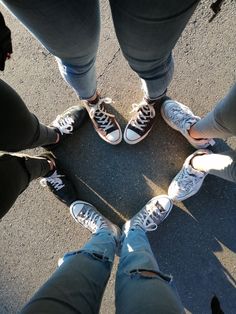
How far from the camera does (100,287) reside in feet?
3.78

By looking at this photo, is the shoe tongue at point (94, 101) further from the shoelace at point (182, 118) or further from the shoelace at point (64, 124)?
the shoelace at point (182, 118)

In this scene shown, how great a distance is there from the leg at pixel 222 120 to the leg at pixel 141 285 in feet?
1.74

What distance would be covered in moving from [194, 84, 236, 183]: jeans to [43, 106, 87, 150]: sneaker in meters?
0.63

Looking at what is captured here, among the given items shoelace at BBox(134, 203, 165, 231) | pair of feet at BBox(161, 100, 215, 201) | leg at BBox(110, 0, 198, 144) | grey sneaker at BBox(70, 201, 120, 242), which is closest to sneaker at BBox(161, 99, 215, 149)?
pair of feet at BBox(161, 100, 215, 201)

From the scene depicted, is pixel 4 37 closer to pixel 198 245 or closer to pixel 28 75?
pixel 28 75

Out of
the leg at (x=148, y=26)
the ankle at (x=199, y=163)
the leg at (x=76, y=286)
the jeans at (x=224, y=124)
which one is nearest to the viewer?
the leg at (x=148, y=26)

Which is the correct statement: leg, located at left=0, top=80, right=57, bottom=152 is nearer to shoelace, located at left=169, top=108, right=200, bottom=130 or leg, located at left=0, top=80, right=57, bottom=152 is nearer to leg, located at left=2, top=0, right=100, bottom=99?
leg, located at left=2, top=0, right=100, bottom=99

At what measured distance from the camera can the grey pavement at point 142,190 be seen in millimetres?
1766

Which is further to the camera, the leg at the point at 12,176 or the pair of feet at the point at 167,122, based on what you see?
the pair of feet at the point at 167,122

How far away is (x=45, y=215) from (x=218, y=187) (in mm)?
918

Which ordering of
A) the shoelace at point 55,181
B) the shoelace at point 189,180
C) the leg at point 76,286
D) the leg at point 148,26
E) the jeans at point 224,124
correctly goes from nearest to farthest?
the leg at point 148,26, the leg at point 76,286, the jeans at point 224,124, the shoelace at point 189,180, the shoelace at point 55,181

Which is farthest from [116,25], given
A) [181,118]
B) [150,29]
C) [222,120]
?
[181,118]

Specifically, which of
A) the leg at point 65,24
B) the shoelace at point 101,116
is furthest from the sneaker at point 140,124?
the leg at point 65,24

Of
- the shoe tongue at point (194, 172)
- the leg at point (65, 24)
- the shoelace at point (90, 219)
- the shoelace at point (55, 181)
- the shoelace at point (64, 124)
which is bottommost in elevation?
the shoelace at point (90, 219)
